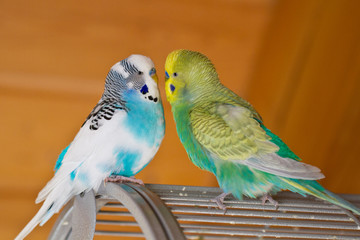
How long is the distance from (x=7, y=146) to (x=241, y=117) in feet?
4.56

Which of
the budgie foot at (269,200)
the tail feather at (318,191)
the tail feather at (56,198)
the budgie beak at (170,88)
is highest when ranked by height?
the budgie beak at (170,88)

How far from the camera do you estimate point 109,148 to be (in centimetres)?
94

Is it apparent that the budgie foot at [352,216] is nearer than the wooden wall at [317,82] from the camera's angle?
Yes

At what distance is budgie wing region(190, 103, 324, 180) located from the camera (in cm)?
81

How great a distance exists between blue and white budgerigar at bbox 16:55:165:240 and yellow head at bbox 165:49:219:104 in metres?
0.07

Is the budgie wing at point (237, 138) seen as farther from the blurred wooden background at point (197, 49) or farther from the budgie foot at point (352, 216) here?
the blurred wooden background at point (197, 49)

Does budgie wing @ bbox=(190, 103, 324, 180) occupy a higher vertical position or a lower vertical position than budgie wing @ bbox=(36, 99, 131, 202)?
higher

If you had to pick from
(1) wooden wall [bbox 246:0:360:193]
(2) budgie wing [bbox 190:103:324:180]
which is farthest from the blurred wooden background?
(2) budgie wing [bbox 190:103:324:180]

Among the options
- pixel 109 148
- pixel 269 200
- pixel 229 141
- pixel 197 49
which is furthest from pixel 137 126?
pixel 197 49

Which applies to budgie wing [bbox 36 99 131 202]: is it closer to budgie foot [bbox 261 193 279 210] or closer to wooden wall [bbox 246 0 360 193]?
budgie foot [bbox 261 193 279 210]

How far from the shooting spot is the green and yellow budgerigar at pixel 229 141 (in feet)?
2.63

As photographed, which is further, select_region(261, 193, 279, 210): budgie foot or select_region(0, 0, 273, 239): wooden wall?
select_region(0, 0, 273, 239): wooden wall

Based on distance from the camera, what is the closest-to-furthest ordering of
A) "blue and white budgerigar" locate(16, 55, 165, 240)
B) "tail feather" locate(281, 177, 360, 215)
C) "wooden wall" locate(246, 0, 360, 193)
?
"tail feather" locate(281, 177, 360, 215) → "blue and white budgerigar" locate(16, 55, 165, 240) → "wooden wall" locate(246, 0, 360, 193)

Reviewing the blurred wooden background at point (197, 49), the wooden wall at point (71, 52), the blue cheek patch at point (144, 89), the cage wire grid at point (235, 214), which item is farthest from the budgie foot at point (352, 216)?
the wooden wall at point (71, 52)
